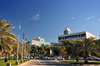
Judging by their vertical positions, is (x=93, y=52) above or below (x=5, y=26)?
below

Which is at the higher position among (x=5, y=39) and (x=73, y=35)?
(x=73, y=35)

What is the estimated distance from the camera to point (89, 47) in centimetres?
2830

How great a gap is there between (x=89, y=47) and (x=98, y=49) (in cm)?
213

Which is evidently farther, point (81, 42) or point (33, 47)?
point (33, 47)

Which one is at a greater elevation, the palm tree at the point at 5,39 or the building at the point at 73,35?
the building at the point at 73,35

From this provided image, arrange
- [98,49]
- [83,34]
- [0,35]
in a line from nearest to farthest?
1. [0,35]
2. [98,49]
3. [83,34]

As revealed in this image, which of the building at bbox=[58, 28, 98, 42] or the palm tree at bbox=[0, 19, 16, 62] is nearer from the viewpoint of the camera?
the palm tree at bbox=[0, 19, 16, 62]

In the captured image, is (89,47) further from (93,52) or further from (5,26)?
(5,26)

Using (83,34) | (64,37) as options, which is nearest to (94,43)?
(83,34)

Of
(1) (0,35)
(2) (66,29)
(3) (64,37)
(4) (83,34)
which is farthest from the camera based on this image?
(2) (66,29)

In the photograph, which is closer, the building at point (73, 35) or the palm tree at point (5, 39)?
the palm tree at point (5, 39)

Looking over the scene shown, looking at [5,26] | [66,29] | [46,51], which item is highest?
[66,29]

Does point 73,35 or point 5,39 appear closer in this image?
point 5,39

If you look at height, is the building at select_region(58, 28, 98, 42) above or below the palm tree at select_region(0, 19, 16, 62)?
above
